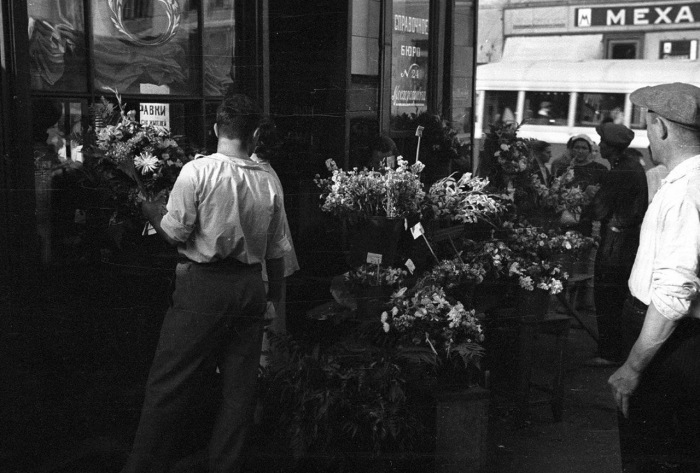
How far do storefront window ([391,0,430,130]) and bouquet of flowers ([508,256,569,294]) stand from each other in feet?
5.36

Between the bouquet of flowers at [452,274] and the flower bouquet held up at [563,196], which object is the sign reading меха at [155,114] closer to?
the bouquet of flowers at [452,274]

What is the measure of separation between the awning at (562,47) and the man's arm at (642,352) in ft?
7.36

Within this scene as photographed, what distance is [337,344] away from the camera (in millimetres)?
3797

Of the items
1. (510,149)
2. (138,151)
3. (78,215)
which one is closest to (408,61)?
(510,149)

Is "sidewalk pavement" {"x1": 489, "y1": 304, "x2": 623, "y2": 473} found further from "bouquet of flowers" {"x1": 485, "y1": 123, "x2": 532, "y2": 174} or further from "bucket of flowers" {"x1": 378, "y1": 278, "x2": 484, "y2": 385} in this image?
"bouquet of flowers" {"x1": 485, "y1": 123, "x2": 532, "y2": 174}

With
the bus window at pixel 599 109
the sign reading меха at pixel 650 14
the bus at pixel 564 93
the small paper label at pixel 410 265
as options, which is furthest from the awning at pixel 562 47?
the small paper label at pixel 410 265

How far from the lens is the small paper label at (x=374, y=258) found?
3971 mm

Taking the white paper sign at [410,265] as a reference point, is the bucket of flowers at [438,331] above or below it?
below

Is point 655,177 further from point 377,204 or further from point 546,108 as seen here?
point 377,204

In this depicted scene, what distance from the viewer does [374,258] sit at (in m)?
3.98

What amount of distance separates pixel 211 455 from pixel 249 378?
1.13 ft

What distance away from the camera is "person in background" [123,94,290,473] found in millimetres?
3215

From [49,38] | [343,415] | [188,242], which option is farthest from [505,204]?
[49,38]

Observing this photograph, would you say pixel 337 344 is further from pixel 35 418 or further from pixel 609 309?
pixel 609 309
